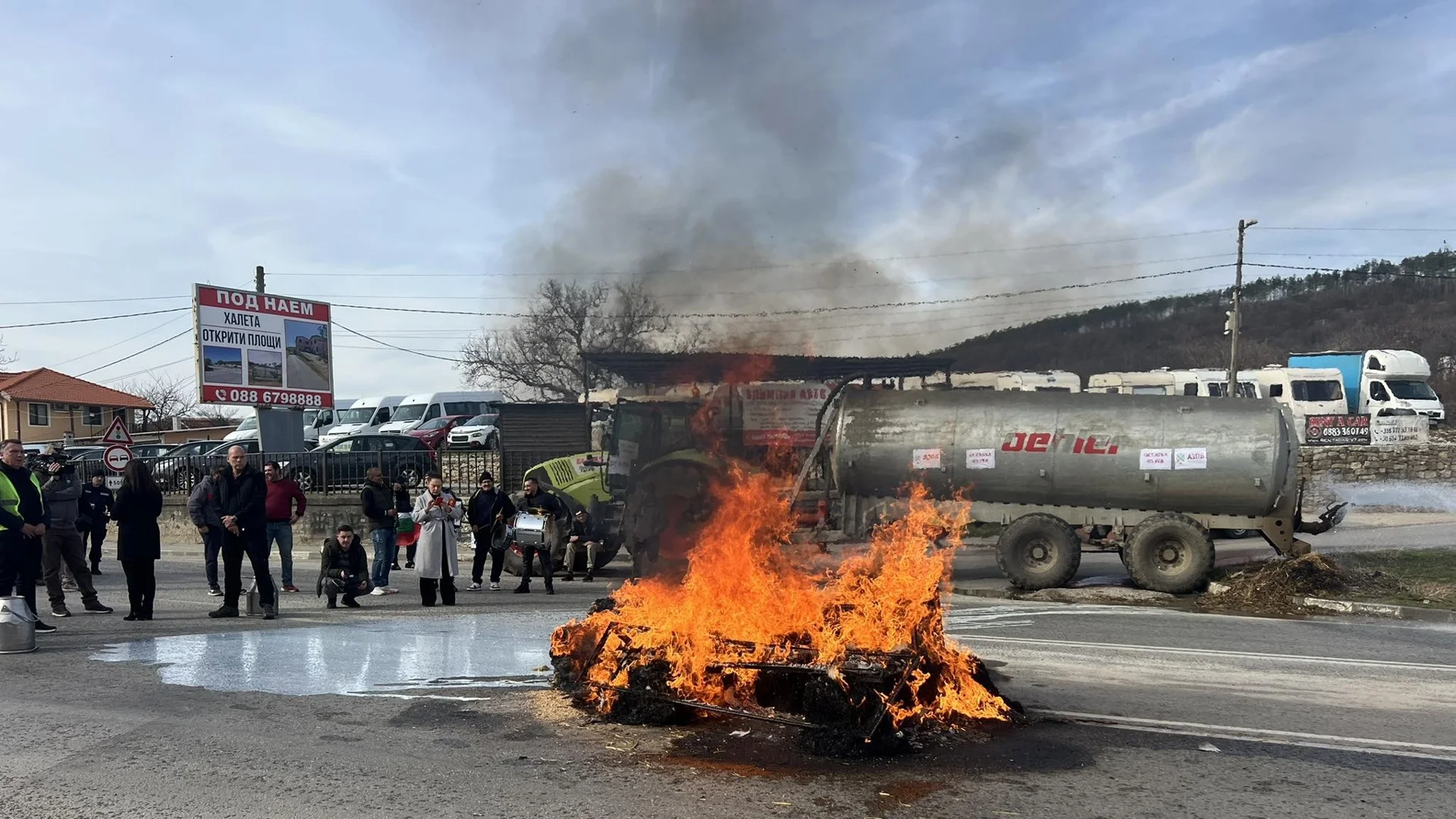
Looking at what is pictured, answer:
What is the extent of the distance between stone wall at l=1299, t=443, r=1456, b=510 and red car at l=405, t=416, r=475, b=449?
2339cm

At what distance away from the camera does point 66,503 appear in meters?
10.1

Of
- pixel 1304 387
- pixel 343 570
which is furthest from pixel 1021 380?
pixel 343 570

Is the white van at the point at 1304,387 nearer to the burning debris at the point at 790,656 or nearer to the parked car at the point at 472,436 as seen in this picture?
the parked car at the point at 472,436

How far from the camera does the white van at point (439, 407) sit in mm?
31328

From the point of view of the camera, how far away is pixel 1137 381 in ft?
94.1

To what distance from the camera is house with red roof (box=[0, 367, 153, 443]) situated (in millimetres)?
49250

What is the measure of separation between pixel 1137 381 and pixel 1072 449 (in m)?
17.6

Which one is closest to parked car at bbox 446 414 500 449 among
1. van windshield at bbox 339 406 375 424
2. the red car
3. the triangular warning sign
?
the red car

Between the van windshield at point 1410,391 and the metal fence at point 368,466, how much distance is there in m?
27.2

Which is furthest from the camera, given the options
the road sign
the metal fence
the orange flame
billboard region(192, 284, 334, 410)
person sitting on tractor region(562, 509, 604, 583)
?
billboard region(192, 284, 334, 410)

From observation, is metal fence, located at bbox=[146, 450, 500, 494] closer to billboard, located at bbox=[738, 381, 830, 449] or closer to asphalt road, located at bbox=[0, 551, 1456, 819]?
billboard, located at bbox=[738, 381, 830, 449]

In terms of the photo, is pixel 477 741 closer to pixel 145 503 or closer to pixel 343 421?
pixel 145 503

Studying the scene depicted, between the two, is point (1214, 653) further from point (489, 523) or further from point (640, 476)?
point (489, 523)

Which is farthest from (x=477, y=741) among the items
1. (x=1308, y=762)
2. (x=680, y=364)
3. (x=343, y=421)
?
(x=343, y=421)
